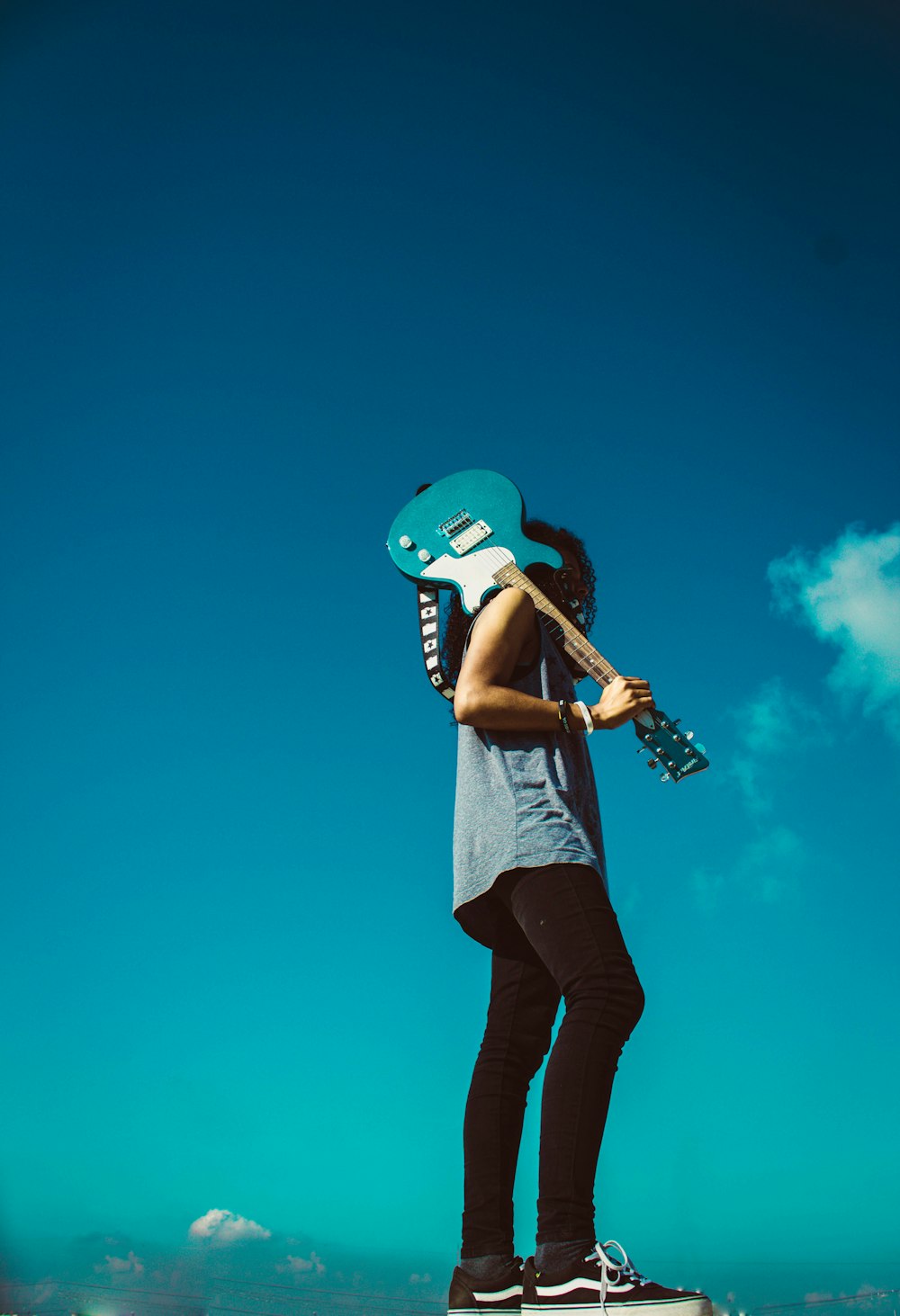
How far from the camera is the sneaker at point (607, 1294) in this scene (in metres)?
1.88

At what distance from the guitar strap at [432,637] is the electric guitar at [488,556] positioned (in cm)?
6

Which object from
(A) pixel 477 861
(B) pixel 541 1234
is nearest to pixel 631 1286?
(B) pixel 541 1234

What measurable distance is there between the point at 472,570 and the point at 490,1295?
1975mm

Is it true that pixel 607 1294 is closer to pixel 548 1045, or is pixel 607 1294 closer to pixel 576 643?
pixel 548 1045

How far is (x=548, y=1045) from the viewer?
260 centimetres

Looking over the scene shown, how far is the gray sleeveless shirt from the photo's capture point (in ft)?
7.91

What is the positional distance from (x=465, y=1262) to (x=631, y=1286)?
1.77ft

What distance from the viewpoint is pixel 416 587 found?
3.20m

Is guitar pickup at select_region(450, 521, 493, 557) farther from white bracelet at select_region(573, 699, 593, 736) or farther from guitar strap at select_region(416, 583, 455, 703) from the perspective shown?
white bracelet at select_region(573, 699, 593, 736)

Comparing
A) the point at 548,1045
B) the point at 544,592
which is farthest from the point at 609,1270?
the point at 544,592

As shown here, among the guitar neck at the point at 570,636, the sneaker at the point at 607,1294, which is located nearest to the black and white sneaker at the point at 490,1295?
the sneaker at the point at 607,1294

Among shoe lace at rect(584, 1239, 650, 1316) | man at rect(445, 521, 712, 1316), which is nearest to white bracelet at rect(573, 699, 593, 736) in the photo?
man at rect(445, 521, 712, 1316)

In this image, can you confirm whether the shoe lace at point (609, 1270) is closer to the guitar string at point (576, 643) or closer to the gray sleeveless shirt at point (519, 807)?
the gray sleeveless shirt at point (519, 807)

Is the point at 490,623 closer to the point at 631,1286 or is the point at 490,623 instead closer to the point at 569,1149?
the point at 569,1149
